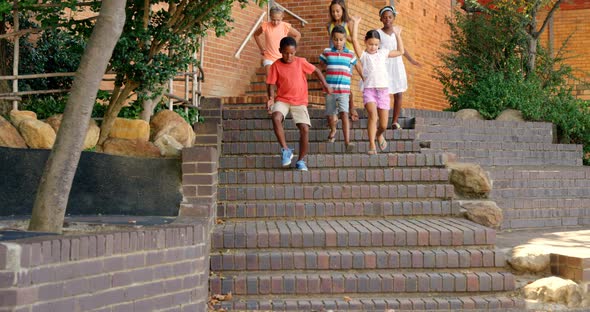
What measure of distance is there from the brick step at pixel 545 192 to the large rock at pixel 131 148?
165 inches

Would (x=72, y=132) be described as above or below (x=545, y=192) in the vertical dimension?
above

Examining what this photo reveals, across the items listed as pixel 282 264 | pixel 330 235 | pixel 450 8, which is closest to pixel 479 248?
pixel 330 235

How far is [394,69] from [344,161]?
1.76 meters

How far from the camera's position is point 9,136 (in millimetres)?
5336

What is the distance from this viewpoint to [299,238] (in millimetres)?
5457

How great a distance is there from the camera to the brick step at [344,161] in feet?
22.7

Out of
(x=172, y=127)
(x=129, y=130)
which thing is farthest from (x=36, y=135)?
(x=172, y=127)

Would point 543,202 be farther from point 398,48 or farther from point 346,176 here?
point 346,176

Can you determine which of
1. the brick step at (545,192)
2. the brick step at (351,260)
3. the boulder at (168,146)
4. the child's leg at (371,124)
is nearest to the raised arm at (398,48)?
the child's leg at (371,124)

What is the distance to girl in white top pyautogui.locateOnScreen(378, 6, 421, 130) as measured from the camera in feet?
26.0

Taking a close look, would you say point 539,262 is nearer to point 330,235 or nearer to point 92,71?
point 330,235

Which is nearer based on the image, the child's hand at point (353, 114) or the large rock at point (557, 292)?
the large rock at point (557, 292)

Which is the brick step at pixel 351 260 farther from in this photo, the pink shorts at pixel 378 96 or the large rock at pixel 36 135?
the pink shorts at pixel 378 96

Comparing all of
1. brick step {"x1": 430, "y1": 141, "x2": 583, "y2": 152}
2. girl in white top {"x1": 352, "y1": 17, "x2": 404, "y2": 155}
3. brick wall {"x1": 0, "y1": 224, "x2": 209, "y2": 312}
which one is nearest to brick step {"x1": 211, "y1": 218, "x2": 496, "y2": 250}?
brick wall {"x1": 0, "y1": 224, "x2": 209, "y2": 312}
